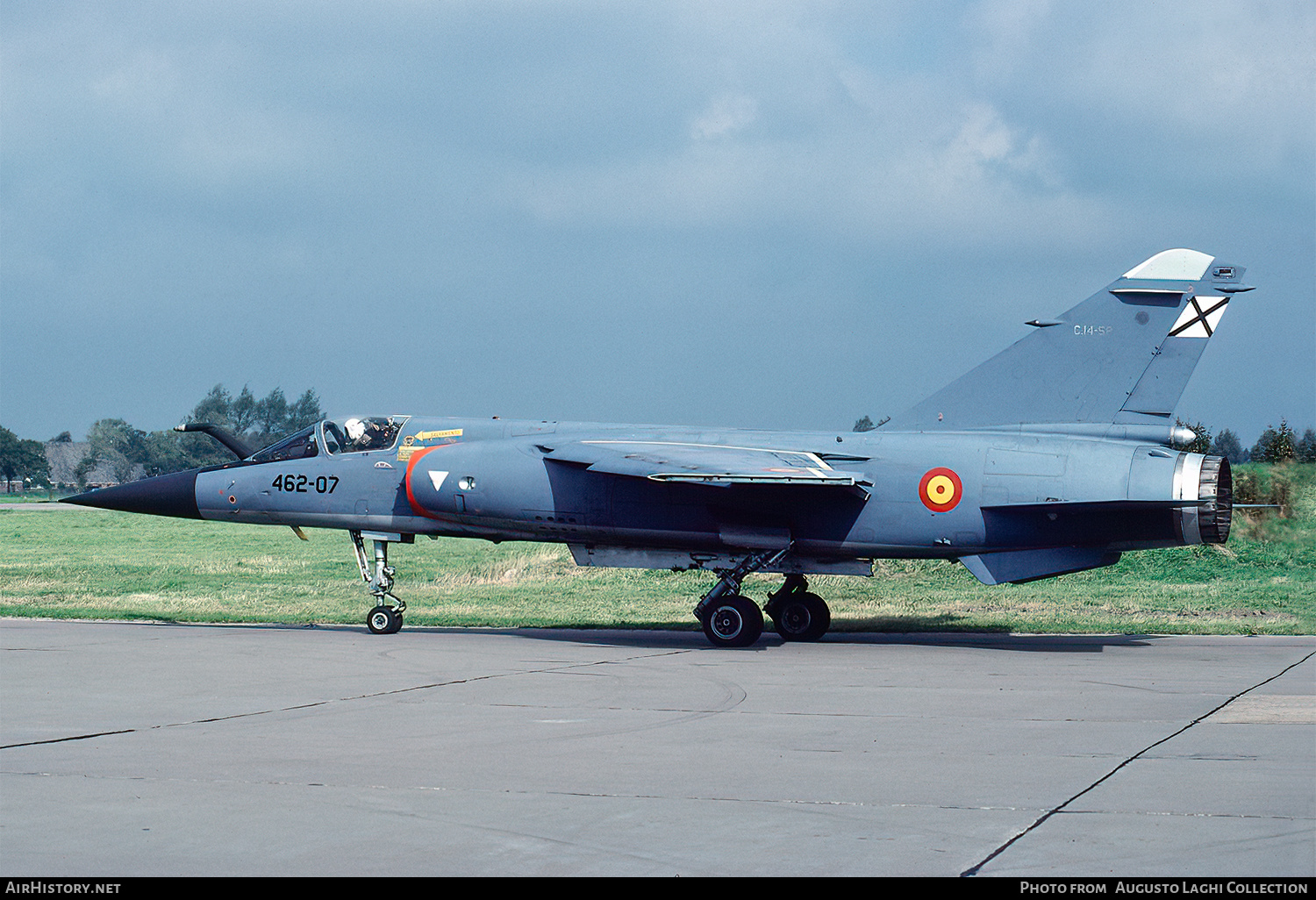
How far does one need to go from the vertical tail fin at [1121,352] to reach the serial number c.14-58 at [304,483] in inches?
354

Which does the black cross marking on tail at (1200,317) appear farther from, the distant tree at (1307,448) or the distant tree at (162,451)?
the distant tree at (162,451)

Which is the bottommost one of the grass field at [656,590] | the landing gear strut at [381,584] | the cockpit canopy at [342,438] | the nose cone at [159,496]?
the grass field at [656,590]

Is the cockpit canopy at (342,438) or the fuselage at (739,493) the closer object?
the fuselage at (739,493)

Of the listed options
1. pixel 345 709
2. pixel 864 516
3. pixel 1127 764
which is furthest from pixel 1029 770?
pixel 864 516

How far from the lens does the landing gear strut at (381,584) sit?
17.4m

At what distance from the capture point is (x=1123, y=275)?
639 inches

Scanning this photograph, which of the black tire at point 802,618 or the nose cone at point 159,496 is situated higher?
the nose cone at point 159,496

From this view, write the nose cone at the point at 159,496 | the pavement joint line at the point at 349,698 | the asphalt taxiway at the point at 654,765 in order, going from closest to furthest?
the asphalt taxiway at the point at 654,765, the pavement joint line at the point at 349,698, the nose cone at the point at 159,496

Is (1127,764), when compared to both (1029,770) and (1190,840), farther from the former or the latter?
(1190,840)

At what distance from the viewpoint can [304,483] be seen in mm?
18609

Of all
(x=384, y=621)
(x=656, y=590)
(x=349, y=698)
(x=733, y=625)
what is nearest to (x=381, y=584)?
(x=384, y=621)

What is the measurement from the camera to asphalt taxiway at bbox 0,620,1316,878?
5.88 meters

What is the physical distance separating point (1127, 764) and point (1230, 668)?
5.95 metres

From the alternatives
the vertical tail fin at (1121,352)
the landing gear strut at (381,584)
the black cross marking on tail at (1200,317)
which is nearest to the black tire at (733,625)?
the vertical tail fin at (1121,352)
